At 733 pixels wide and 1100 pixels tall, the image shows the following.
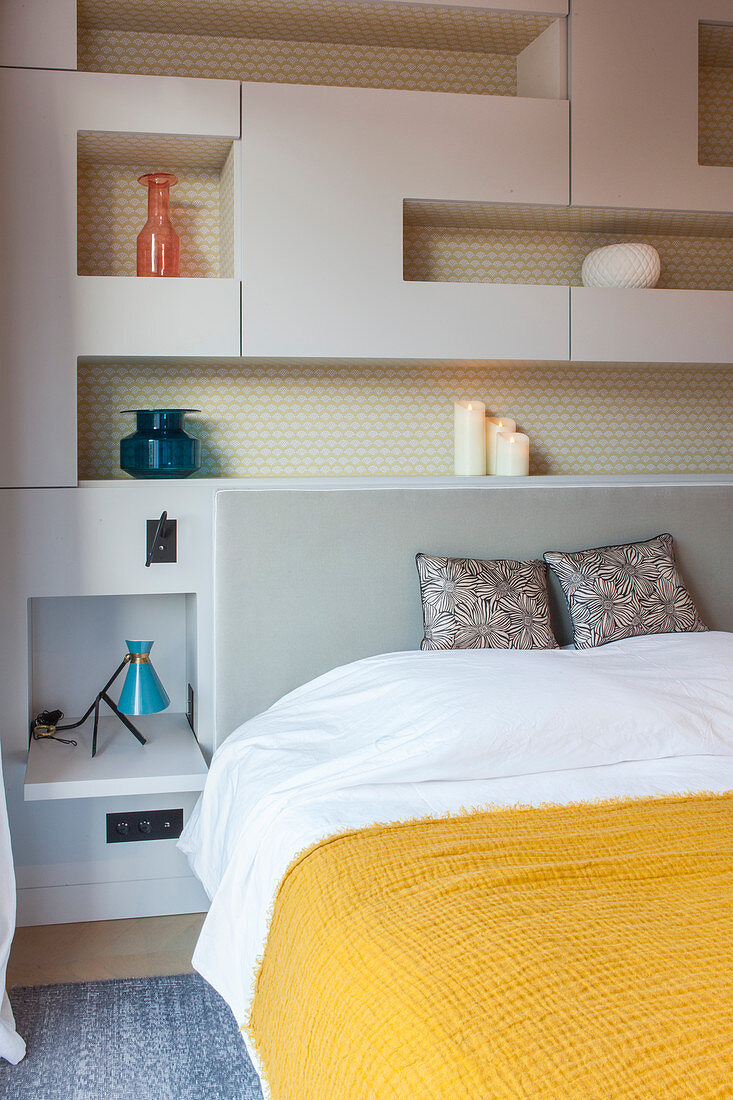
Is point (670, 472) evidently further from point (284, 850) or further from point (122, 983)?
point (122, 983)

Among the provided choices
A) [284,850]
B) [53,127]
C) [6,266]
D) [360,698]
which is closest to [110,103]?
[53,127]

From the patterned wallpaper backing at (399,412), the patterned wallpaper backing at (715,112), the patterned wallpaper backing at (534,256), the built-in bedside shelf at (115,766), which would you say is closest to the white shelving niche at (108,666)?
the built-in bedside shelf at (115,766)

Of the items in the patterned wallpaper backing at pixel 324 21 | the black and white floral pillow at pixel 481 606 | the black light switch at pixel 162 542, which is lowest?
the black and white floral pillow at pixel 481 606

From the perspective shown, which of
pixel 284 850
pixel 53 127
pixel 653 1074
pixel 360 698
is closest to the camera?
pixel 653 1074

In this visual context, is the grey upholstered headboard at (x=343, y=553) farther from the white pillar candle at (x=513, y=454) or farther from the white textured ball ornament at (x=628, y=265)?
the white textured ball ornament at (x=628, y=265)

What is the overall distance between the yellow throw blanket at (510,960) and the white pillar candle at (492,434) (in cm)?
126

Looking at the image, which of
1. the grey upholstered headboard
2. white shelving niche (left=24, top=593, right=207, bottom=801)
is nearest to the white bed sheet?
white shelving niche (left=24, top=593, right=207, bottom=801)

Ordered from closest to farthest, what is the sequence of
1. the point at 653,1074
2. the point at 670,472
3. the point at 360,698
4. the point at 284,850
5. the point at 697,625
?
the point at 653,1074 < the point at 284,850 < the point at 360,698 < the point at 697,625 < the point at 670,472

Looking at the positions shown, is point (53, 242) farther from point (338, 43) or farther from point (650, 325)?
point (650, 325)

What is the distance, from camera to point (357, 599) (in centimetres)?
247

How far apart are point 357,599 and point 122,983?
41.0 inches

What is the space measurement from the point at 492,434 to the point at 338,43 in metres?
1.16

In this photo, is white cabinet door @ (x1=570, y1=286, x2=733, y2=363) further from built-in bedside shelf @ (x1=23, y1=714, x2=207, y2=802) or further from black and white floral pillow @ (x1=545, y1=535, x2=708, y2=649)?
built-in bedside shelf @ (x1=23, y1=714, x2=207, y2=802)

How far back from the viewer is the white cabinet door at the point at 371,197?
241 centimetres
